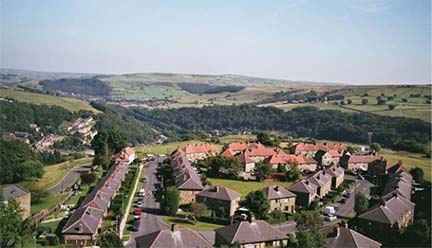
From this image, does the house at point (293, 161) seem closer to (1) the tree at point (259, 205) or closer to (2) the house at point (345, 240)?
(1) the tree at point (259, 205)

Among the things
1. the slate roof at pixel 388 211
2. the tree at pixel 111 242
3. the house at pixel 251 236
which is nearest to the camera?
the tree at pixel 111 242

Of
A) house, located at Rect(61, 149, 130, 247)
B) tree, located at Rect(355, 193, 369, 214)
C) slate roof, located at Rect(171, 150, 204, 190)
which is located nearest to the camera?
house, located at Rect(61, 149, 130, 247)

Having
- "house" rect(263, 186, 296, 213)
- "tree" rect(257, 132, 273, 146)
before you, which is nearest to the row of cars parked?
"house" rect(263, 186, 296, 213)

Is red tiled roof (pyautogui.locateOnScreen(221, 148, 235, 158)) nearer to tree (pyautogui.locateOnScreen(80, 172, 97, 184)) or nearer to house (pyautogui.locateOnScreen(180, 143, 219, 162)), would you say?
house (pyautogui.locateOnScreen(180, 143, 219, 162))

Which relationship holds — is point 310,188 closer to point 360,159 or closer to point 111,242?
point 360,159

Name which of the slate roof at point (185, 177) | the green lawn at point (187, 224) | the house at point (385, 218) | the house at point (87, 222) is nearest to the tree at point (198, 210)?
the green lawn at point (187, 224)

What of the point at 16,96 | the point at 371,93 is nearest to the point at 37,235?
the point at 371,93

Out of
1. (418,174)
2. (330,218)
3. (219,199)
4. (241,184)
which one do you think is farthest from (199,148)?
(330,218)
